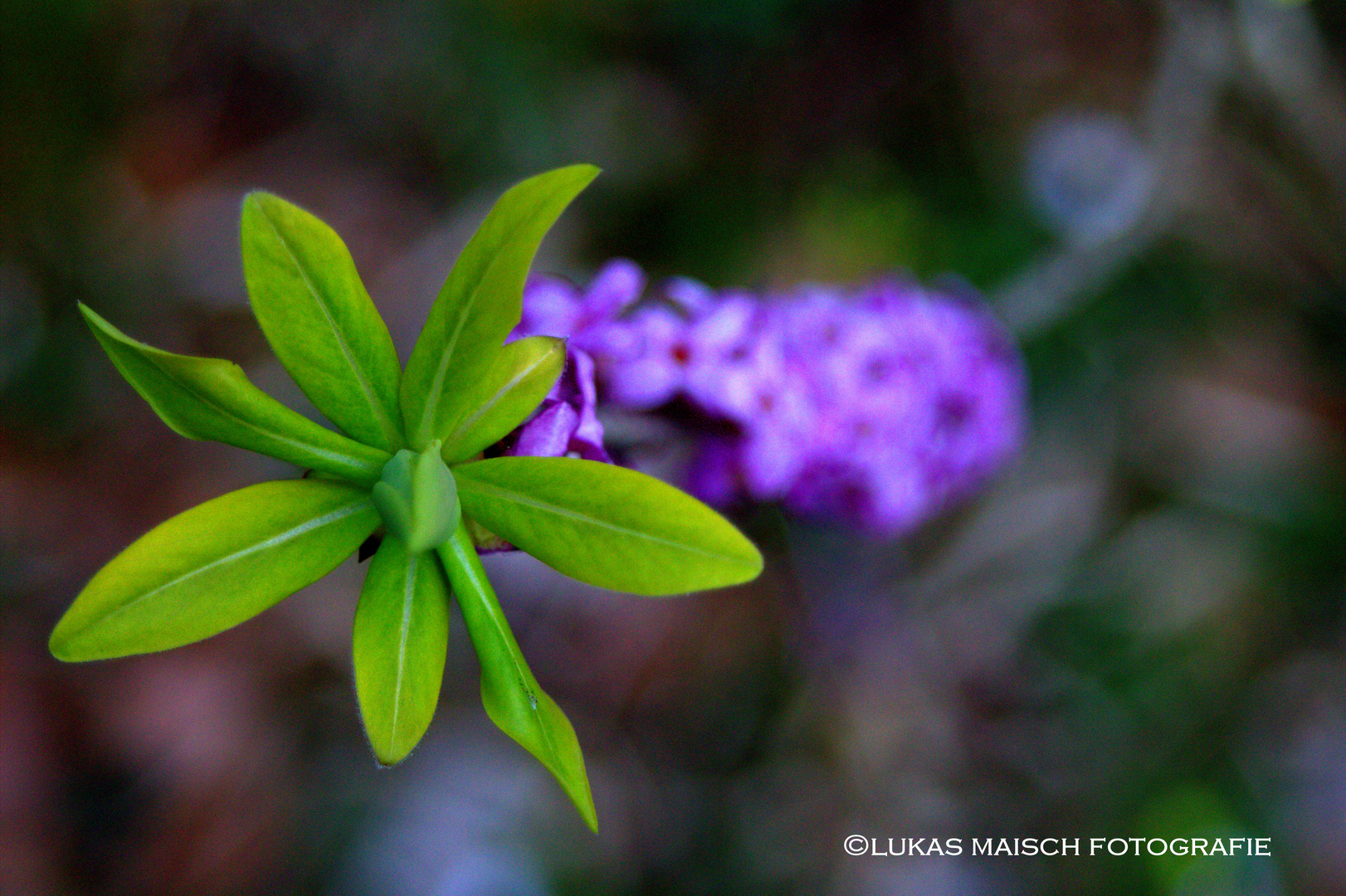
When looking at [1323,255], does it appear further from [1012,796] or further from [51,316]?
[51,316]

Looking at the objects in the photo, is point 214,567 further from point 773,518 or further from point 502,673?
point 773,518

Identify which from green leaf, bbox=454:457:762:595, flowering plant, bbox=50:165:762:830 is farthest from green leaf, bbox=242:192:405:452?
green leaf, bbox=454:457:762:595

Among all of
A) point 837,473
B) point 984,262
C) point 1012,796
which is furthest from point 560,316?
point 1012,796

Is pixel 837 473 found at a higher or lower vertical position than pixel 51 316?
lower

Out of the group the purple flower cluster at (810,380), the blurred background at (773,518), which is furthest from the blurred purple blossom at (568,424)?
the blurred background at (773,518)

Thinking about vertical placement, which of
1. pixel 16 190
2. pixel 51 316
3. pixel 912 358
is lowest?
pixel 912 358

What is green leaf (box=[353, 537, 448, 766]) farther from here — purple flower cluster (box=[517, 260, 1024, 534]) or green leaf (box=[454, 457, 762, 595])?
purple flower cluster (box=[517, 260, 1024, 534])

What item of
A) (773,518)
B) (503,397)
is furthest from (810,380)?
(773,518)
